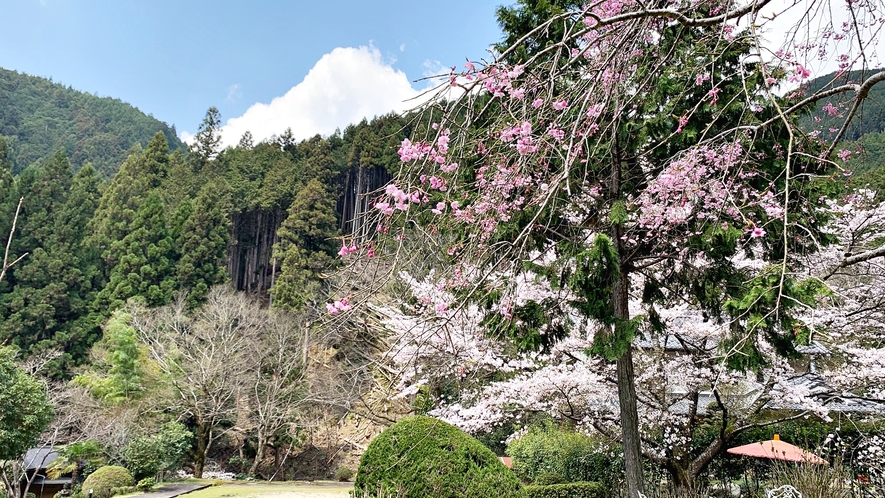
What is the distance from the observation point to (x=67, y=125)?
147 ft

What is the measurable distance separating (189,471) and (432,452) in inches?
562

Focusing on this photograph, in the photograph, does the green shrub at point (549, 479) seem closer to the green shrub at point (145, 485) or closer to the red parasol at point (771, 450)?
the red parasol at point (771, 450)

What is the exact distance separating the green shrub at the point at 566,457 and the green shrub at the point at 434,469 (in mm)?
4005

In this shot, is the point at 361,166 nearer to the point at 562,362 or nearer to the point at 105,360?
the point at 105,360

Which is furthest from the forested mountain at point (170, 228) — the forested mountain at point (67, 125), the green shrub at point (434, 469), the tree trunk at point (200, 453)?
the forested mountain at point (67, 125)

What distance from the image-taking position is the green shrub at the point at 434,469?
4.21 m

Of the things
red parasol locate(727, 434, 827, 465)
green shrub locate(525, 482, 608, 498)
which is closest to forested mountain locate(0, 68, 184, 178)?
green shrub locate(525, 482, 608, 498)

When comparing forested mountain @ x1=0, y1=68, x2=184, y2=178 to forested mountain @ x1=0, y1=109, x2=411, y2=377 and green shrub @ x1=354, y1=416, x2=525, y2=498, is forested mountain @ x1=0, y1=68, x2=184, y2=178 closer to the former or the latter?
forested mountain @ x1=0, y1=109, x2=411, y2=377

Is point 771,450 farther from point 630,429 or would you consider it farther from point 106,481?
point 106,481

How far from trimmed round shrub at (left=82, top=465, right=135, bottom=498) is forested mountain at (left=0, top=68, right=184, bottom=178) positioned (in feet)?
107

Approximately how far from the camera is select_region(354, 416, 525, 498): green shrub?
13.8 ft

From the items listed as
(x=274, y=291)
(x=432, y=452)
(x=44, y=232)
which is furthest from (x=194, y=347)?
(x=432, y=452)

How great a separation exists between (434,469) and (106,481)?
8.90 m

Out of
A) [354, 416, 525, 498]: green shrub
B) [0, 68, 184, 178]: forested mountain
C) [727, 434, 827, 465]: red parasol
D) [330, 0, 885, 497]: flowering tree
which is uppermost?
[0, 68, 184, 178]: forested mountain
